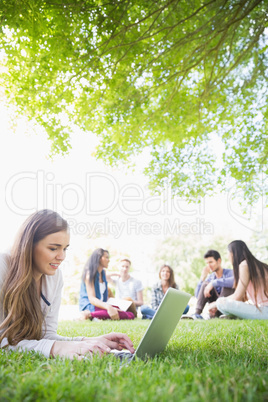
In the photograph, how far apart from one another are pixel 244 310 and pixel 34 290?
5.04m

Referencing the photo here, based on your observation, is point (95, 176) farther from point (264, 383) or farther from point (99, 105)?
point (264, 383)

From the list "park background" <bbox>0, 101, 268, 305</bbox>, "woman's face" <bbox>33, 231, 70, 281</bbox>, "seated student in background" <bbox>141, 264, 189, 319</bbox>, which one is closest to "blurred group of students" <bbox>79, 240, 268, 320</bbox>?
"seated student in background" <bbox>141, 264, 189, 319</bbox>

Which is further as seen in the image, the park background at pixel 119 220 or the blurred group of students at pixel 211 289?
the park background at pixel 119 220

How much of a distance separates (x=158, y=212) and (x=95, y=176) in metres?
7.35

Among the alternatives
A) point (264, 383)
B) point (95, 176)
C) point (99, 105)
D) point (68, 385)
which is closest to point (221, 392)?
point (264, 383)

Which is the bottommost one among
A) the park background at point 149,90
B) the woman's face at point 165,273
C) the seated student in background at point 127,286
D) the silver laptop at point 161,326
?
the seated student in background at point 127,286

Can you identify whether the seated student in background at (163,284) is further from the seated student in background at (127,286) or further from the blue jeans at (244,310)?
the blue jeans at (244,310)

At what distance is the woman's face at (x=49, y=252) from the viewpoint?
2578 millimetres

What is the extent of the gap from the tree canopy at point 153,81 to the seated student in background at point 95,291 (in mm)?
2382

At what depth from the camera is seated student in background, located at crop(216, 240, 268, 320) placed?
632 centimetres

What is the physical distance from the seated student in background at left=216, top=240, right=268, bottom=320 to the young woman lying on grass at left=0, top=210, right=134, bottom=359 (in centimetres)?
450

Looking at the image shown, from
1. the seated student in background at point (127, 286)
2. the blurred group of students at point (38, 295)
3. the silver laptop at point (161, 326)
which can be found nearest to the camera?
the silver laptop at point (161, 326)

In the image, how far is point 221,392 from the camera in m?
1.28

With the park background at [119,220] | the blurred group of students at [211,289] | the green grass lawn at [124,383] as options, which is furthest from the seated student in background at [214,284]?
the park background at [119,220]
